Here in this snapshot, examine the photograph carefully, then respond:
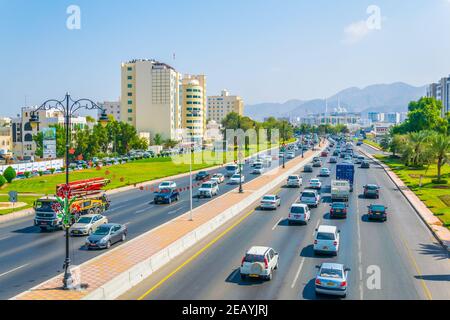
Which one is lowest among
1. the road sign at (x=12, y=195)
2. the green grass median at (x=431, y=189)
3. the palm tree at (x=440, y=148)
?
the green grass median at (x=431, y=189)

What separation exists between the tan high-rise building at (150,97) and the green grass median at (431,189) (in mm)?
95136

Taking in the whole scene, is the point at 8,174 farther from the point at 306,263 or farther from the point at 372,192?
the point at 306,263

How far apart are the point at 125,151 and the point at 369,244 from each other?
335ft

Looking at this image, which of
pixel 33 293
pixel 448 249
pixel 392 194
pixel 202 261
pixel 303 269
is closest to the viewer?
pixel 33 293

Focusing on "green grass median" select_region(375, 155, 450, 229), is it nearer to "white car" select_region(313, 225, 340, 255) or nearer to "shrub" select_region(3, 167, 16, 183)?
"white car" select_region(313, 225, 340, 255)

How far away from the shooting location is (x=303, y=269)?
25.9 m

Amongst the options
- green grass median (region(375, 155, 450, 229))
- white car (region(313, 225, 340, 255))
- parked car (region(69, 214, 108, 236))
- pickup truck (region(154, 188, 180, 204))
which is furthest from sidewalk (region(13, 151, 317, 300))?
green grass median (region(375, 155, 450, 229))

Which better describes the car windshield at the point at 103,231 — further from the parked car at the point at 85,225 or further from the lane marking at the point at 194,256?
the lane marking at the point at 194,256

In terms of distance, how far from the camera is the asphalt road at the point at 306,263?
2211 centimetres

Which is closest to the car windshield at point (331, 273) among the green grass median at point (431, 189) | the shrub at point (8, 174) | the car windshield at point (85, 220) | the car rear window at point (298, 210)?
the car rear window at point (298, 210)

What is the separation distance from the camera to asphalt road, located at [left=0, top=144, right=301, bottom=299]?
24562 millimetres

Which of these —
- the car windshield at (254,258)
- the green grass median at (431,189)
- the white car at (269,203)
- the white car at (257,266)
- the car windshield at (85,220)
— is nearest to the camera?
the white car at (257,266)

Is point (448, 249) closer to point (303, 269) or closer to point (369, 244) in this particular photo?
point (369, 244)
